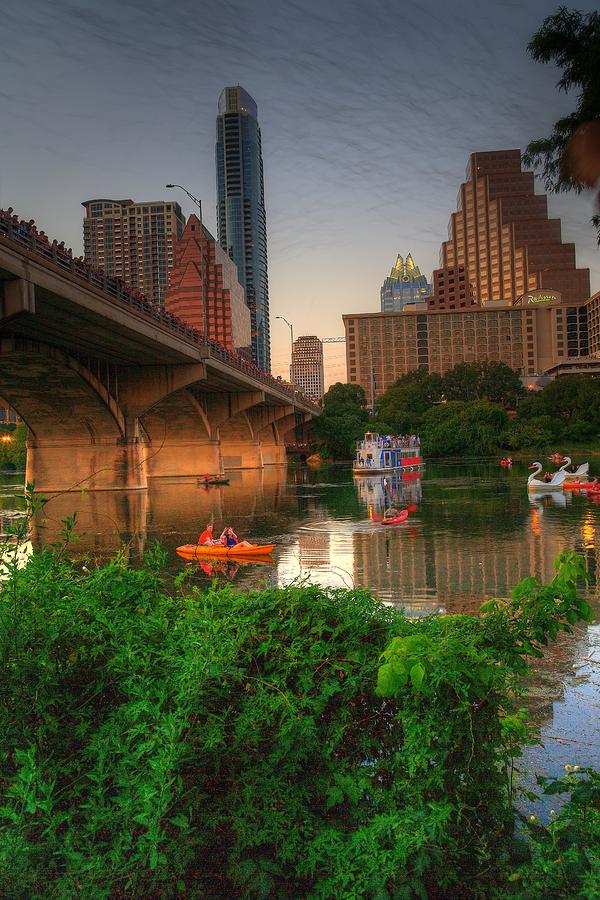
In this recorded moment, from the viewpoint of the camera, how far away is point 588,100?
1128 cm

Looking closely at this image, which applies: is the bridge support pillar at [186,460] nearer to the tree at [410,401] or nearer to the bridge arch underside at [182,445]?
the bridge arch underside at [182,445]

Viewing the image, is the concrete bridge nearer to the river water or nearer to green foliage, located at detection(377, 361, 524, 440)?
the river water

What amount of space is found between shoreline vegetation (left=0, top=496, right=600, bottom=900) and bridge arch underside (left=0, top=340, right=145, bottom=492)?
40196mm

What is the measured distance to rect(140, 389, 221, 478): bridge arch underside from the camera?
216 feet

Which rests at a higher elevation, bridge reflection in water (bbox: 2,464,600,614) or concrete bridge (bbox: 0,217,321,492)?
concrete bridge (bbox: 0,217,321,492)

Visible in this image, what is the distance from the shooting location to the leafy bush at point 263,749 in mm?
3318

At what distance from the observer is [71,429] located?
50.6 meters

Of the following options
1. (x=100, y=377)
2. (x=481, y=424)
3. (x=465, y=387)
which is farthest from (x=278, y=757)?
(x=465, y=387)

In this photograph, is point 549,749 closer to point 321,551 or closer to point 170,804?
point 170,804

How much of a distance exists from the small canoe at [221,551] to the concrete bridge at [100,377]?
2.85 metres

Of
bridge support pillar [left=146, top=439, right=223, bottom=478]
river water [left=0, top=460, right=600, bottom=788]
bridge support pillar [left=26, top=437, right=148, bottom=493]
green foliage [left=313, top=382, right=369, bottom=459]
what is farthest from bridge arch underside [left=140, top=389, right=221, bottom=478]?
green foliage [left=313, top=382, right=369, bottom=459]

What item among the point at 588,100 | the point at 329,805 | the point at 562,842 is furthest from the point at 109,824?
the point at 588,100

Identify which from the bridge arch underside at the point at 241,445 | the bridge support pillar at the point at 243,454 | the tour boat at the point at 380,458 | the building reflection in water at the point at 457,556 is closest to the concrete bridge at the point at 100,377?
the building reflection in water at the point at 457,556

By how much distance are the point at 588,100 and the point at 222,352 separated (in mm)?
46504
